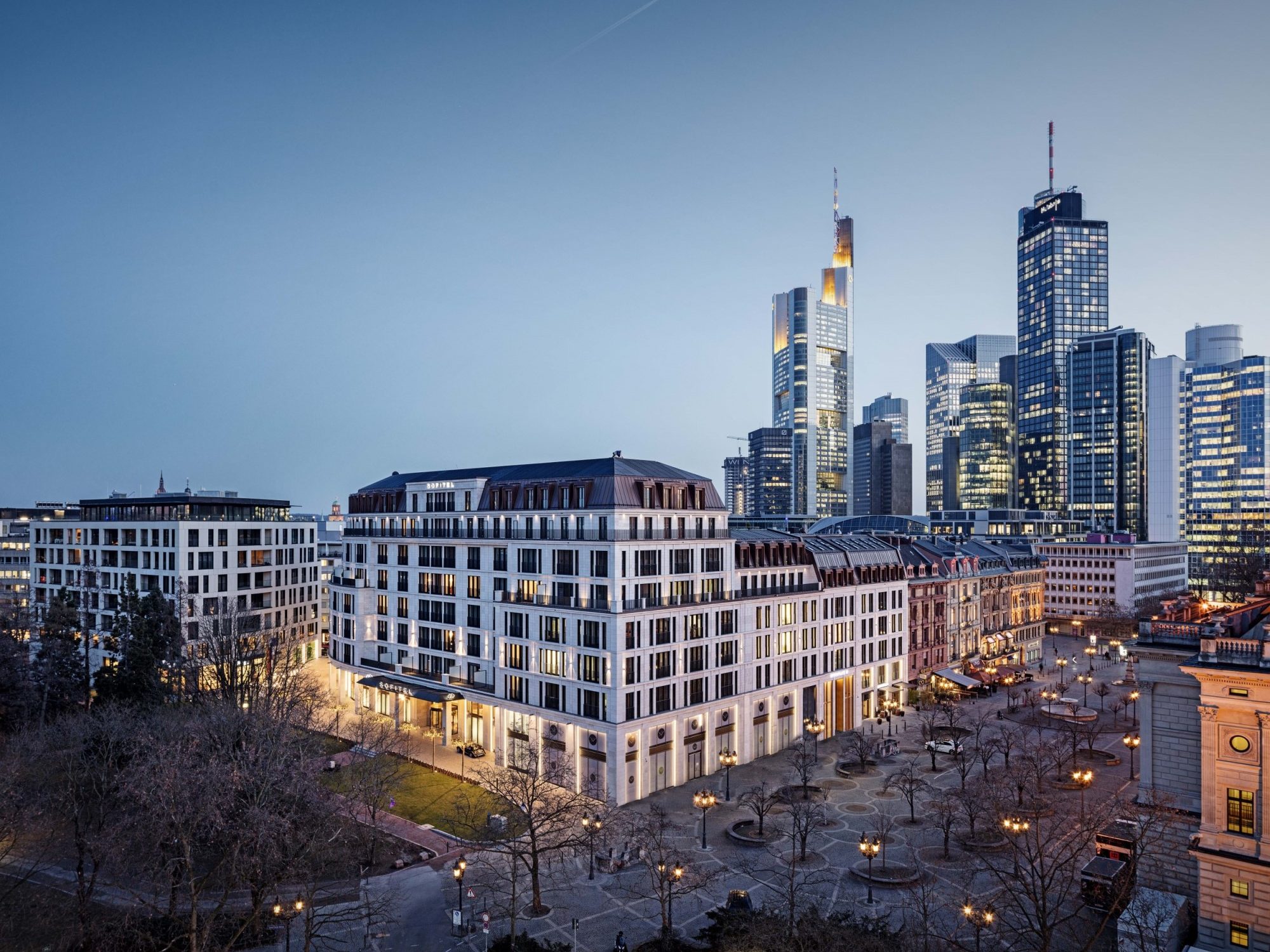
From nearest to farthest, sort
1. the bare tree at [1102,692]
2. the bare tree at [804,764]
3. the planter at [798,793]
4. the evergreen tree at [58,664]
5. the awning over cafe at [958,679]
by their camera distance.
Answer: the planter at [798,793], the bare tree at [804,764], the evergreen tree at [58,664], the bare tree at [1102,692], the awning over cafe at [958,679]

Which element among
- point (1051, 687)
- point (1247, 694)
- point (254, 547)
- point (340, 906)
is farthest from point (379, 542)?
point (1051, 687)

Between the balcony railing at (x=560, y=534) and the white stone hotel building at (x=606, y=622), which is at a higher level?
the balcony railing at (x=560, y=534)

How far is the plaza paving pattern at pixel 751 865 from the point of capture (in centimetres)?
4525

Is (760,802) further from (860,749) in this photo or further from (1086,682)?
(1086,682)

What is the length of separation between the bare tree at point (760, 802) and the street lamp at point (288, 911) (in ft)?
97.1

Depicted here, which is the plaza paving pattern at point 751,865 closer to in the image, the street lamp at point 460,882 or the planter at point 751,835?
the planter at point 751,835

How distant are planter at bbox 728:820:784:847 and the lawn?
18.4 m

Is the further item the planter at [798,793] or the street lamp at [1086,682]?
the street lamp at [1086,682]

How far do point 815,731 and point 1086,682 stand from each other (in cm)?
4752

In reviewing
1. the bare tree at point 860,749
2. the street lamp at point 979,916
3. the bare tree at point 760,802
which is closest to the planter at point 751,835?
the bare tree at point 760,802

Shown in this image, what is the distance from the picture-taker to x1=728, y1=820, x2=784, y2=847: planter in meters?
55.9

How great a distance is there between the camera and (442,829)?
60344 mm

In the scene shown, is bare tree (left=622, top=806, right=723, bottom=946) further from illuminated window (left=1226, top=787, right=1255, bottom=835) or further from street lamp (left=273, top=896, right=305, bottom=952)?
illuminated window (left=1226, top=787, right=1255, bottom=835)

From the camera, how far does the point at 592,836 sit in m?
50.9
